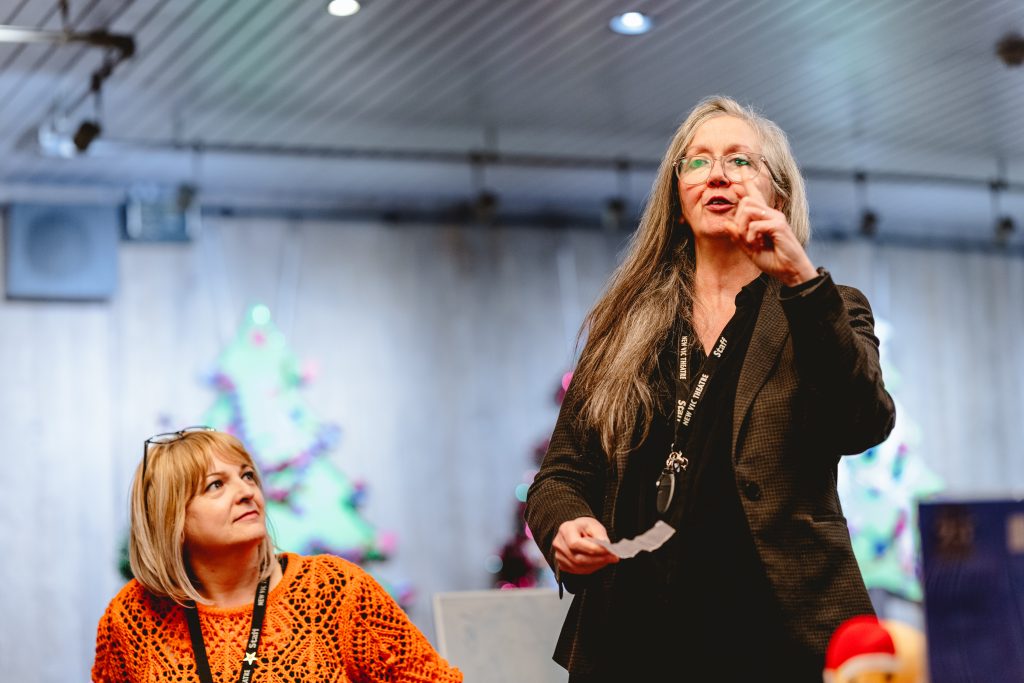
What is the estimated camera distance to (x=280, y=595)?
8.38ft

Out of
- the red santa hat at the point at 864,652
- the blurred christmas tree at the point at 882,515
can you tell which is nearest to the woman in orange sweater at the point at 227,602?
the red santa hat at the point at 864,652

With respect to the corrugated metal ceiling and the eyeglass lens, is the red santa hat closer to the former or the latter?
the eyeglass lens

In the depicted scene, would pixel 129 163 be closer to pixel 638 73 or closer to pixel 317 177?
pixel 317 177

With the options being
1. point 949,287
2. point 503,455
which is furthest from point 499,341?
point 949,287

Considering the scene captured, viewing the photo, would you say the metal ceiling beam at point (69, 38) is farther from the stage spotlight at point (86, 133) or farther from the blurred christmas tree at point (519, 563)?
the blurred christmas tree at point (519, 563)

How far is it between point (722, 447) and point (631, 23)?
12.0 feet

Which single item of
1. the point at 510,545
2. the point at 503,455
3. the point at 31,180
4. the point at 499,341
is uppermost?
the point at 31,180

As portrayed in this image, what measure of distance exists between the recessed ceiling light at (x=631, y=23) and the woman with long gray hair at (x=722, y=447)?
323 centimetres

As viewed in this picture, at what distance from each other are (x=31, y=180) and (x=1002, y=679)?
650cm

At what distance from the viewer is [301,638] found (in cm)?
250

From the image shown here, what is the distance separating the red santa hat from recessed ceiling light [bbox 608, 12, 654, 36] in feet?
13.4

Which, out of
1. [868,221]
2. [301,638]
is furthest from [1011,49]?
[301,638]

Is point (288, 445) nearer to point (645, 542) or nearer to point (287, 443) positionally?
point (287, 443)

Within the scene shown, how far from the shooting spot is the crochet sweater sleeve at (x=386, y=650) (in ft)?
8.20
